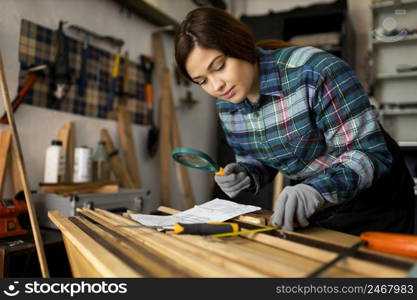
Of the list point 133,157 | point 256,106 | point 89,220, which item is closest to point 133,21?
point 133,157

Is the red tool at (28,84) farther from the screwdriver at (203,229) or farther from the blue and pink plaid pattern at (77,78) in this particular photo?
the screwdriver at (203,229)

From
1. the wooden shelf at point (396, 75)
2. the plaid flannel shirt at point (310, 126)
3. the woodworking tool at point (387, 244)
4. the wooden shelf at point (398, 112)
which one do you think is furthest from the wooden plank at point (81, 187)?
the wooden shelf at point (396, 75)

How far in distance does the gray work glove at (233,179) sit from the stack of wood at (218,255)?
353 mm

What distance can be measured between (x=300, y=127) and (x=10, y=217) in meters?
1.17

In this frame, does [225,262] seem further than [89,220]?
No

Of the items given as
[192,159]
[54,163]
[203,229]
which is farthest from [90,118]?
[203,229]

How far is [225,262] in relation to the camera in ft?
1.77

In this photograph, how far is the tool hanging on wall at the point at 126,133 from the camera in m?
2.38

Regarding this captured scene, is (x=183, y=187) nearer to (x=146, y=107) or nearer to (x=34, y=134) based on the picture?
(x=146, y=107)

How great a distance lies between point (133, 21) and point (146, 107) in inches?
Answer: 26.0

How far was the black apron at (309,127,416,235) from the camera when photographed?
110cm

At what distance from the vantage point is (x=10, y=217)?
4.36ft

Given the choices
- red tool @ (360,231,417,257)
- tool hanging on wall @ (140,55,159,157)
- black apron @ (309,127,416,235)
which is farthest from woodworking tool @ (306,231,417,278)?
tool hanging on wall @ (140,55,159,157)

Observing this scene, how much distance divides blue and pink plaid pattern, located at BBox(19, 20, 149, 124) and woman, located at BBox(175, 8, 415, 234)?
1.16m
